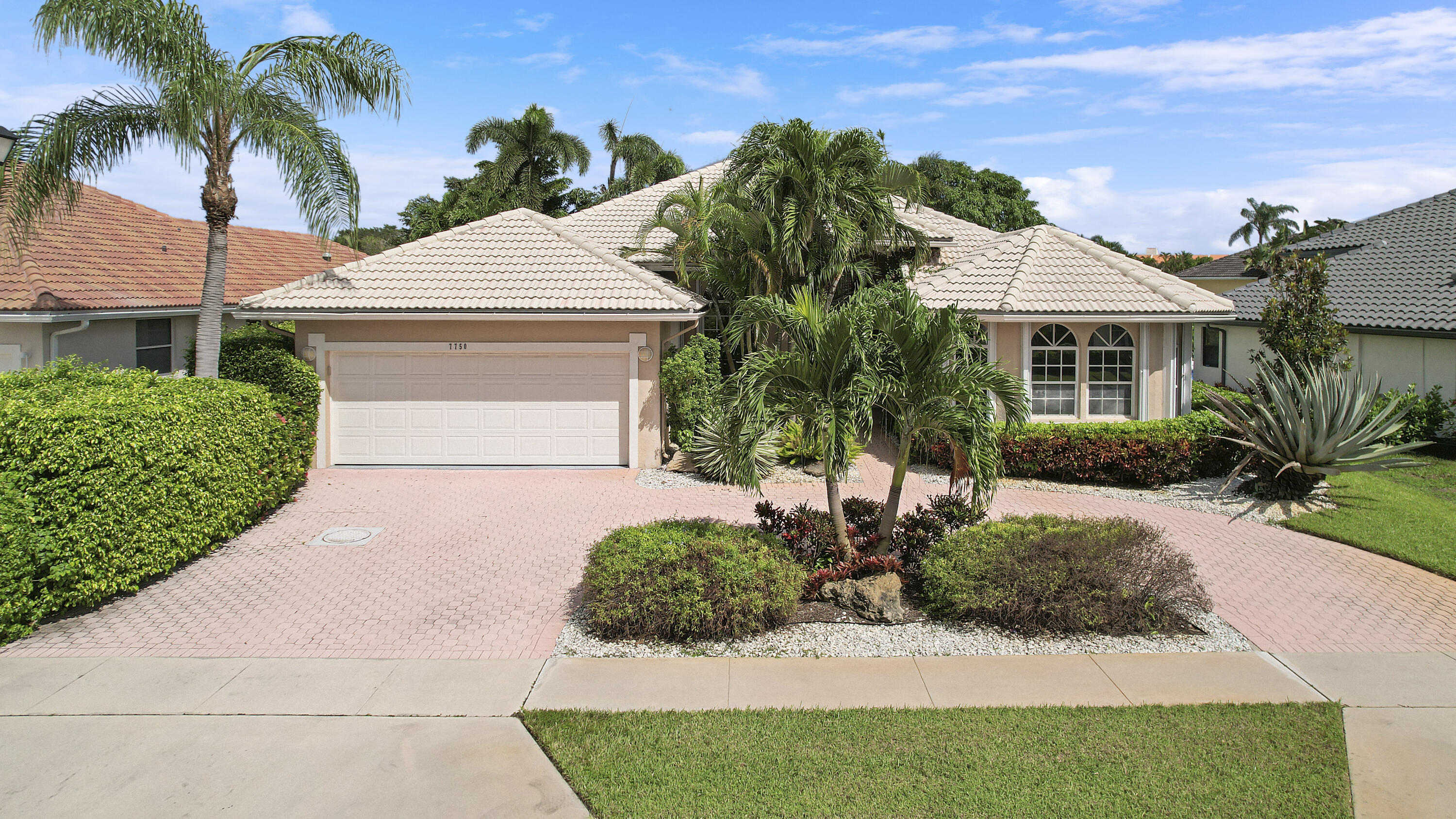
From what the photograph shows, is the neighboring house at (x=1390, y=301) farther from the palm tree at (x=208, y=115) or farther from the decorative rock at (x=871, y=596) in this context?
the palm tree at (x=208, y=115)

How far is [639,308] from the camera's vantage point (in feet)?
47.0

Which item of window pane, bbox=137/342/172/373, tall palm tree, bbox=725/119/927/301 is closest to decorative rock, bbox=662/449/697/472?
tall palm tree, bbox=725/119/927/301

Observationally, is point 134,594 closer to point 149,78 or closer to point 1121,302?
point 149,78

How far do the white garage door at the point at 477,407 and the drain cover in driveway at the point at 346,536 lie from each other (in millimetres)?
3612

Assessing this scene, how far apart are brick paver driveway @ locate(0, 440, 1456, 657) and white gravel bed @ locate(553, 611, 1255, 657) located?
1.15 ft

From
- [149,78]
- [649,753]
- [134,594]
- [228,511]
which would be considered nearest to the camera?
[649,753]

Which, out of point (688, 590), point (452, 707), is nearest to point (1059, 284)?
point (688, 590)

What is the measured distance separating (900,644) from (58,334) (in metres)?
14.3

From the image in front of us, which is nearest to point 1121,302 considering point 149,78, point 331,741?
point 331,741

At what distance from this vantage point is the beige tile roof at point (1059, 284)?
15219 millimetres

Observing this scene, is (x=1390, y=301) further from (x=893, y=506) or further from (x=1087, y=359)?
(x=893, y=506)

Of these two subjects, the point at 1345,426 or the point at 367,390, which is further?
the point at 367,390

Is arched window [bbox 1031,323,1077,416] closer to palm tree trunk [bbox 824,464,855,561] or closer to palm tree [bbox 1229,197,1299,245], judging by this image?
palm tree trunk [bbox 824,464,855,561]

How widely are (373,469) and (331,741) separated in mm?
9530
